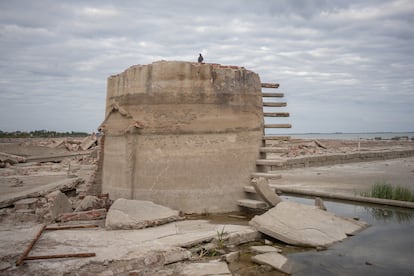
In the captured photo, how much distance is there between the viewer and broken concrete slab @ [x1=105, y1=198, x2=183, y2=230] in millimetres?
6281

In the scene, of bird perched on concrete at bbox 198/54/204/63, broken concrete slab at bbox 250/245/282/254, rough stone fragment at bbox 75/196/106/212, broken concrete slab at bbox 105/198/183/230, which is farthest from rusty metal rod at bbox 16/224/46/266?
bird perched on concrete at bbox 198/54/204/63

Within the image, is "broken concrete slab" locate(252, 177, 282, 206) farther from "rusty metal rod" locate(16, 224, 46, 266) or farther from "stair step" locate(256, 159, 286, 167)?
"rusty metal rod" locate(16, 224, 46, 266)

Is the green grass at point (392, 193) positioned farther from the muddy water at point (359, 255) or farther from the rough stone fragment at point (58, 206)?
the rough stone fragment at point (58, 206)

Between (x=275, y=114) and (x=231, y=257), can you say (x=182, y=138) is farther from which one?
(x=231, y=257)

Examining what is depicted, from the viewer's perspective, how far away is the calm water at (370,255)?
506 cm

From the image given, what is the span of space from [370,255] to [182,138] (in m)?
4.04

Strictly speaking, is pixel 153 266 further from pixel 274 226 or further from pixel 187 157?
pixel 187 157

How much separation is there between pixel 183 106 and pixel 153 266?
3.78 m

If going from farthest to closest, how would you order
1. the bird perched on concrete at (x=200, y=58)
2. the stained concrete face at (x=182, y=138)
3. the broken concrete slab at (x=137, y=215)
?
the bird perched on concrete at (x=200, y=58)
the stained concrete face at (x=182, y=138)
the broken concrete slab at (x=137, y=215)

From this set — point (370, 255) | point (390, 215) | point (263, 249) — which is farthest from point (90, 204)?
point (390, 215)

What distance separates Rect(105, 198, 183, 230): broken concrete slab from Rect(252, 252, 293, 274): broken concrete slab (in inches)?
79.1

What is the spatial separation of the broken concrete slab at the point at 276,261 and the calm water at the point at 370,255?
0.17 meters

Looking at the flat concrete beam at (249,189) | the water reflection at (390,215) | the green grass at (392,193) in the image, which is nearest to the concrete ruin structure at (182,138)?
the flat concrete beam at (249,189)

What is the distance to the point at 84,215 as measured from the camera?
7.07m
